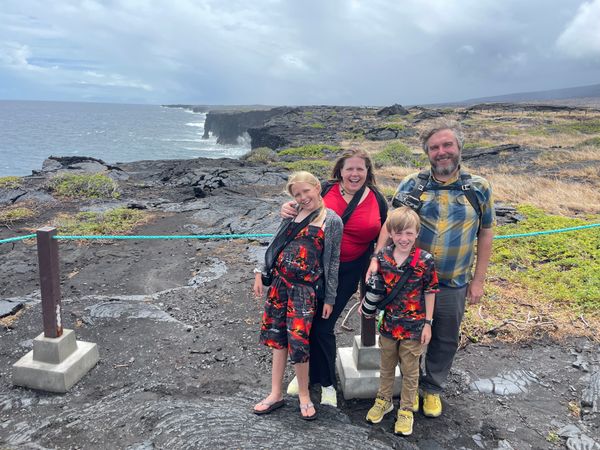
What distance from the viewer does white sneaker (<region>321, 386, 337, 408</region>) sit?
355 cm

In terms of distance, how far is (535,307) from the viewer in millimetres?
5438

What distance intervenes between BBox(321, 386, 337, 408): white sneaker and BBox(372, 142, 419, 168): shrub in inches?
708

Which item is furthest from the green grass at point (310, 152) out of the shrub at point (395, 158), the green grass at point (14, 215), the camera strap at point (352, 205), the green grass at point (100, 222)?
the camera strap at point (352, 205)

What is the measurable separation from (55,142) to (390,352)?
70.8 meters

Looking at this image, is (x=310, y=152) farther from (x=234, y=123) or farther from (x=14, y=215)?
(x=234, y=123)

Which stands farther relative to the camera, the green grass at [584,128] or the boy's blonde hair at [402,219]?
the green grass at [584,128]

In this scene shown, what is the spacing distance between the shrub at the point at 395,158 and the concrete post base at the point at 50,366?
59.5 feet

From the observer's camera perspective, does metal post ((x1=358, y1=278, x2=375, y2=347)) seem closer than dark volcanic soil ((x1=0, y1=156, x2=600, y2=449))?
No

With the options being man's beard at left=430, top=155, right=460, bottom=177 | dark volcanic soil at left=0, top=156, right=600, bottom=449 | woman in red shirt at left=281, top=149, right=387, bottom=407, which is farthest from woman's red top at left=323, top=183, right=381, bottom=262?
dark volcanic soil at left=0, top=156, right=600, bottom=449

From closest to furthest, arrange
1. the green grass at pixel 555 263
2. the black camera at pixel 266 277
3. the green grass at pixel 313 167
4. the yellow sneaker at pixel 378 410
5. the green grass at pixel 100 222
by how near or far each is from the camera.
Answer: the black camera at pixel 266 277, the yellow sneaker at pixel 378 410, the green grass at pixel 555 263, the green grass at pixel 100 222, the green grass at pixel 313 167

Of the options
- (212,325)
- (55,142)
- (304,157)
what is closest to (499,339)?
(212,325)

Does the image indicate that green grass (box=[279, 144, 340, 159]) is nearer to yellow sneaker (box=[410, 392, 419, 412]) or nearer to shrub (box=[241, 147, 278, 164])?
shrub (box=[241, 147, 278, 164])

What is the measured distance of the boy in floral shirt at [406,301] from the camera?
291 centimetres

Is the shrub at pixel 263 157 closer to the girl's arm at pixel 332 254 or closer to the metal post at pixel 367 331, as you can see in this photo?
the metal post at pixel 367 331
